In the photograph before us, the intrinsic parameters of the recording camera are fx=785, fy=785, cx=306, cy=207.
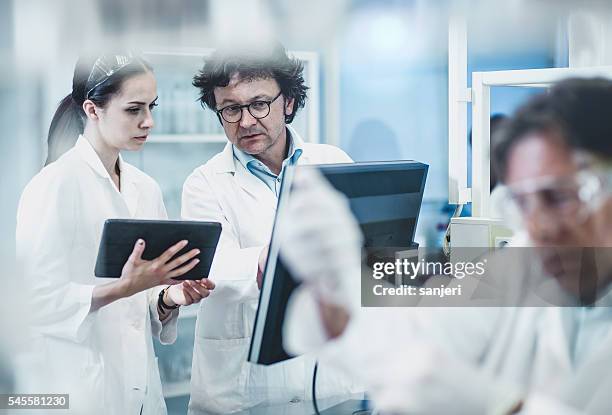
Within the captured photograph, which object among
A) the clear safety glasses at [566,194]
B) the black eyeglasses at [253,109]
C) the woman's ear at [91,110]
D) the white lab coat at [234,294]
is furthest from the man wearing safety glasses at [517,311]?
the woman's ear at [91,110]

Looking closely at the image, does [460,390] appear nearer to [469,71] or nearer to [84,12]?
[469,71]

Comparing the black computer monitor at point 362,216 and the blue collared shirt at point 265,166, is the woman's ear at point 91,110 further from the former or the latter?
the black computer monitor at point 362,216

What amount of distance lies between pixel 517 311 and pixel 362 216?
1.15ft

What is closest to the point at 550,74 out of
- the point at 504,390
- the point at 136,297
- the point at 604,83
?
the point at 604,83

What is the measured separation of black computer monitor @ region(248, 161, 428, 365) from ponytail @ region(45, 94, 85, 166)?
29.6 inches

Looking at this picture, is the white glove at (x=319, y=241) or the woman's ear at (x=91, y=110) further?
the woman's ear at (x=91, y=110)

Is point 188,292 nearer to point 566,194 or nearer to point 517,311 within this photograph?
point 517,311

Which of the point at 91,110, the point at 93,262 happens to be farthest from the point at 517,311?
the point at 91,110

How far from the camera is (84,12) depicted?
1.97 m

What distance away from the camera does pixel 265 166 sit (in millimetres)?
1963

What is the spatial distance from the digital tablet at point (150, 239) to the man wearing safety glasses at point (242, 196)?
0.07 m

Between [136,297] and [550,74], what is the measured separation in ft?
3.67

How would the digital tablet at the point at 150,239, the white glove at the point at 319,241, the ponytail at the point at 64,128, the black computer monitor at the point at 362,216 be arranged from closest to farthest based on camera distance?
the white glove at the point at 319,241, the black computer monitor at the point at 362,216, the digital tablet at the point at 150,239, the ponytail at the point at 64,128

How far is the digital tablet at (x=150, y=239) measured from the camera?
6.01 feet
